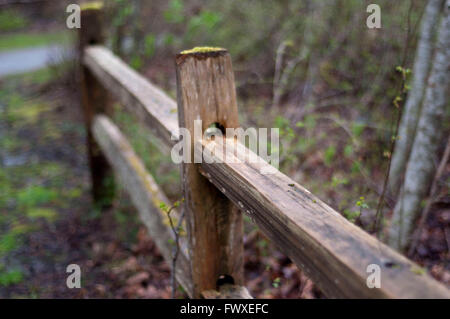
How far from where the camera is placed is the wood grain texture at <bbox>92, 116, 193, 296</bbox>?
1.93 m

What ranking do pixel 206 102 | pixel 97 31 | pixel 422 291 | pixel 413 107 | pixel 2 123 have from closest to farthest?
1. pixel 422 291
2. pixel 206 102
3. pixel 413 107
4. pixel 97 31
5. pixel 2 123

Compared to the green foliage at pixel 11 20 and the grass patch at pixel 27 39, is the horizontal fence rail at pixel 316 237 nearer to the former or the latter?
the grass patch at pixel 27 39

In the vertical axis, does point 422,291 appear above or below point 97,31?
below

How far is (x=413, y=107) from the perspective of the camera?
2900mm

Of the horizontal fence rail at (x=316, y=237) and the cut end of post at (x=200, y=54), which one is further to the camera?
the cut end of post at (x=200, y=54)

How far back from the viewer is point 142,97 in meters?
2.15

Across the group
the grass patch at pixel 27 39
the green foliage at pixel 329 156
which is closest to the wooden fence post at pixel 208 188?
the green foliage at pixel 329 156

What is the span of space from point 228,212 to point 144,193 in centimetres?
104

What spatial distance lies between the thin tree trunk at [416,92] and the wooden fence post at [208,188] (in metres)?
1.54

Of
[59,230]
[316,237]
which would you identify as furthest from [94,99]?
[316,237]

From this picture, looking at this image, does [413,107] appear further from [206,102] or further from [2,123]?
[2,123]

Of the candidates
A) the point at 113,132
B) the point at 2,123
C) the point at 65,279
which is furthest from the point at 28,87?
the point at 65,279

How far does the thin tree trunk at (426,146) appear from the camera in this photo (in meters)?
2.32
